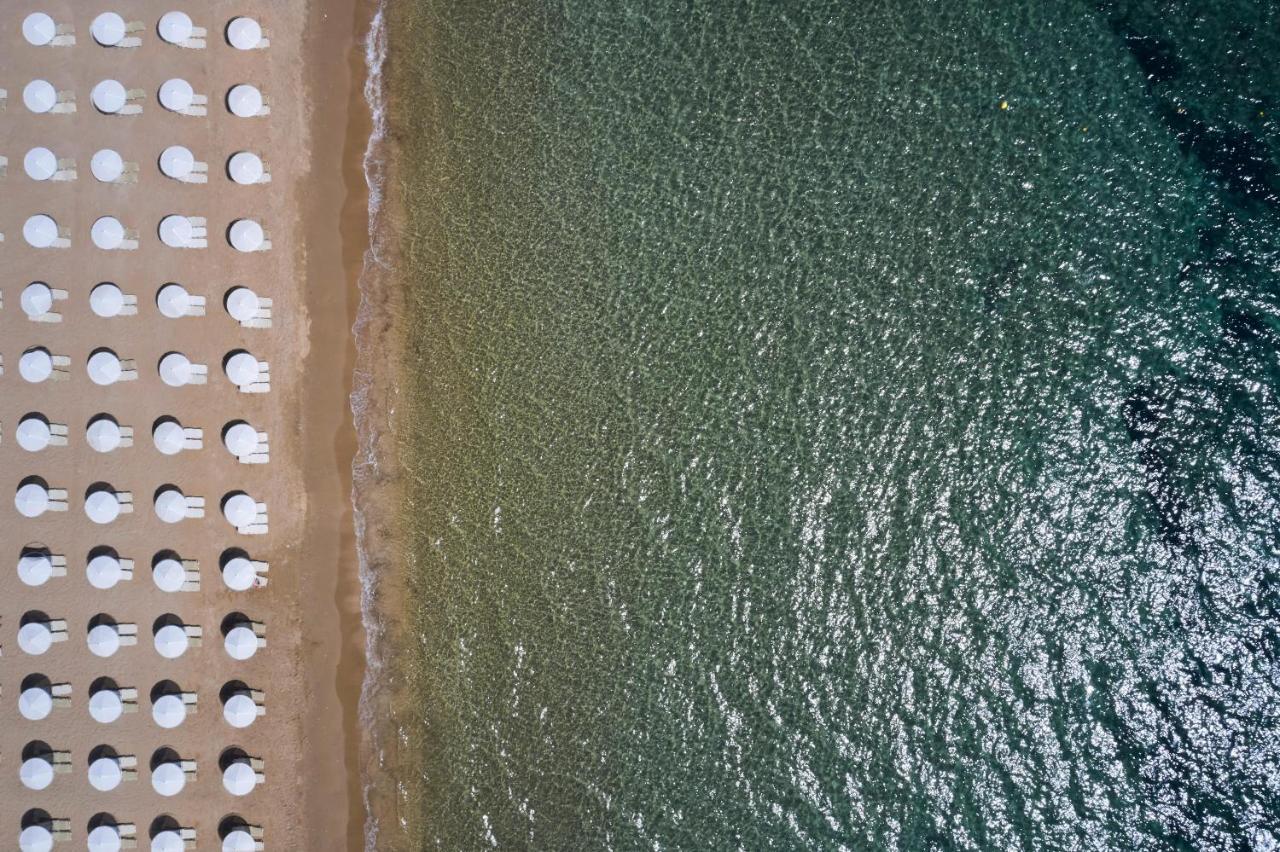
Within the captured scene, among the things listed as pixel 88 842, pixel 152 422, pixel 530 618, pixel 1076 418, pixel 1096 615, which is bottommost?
pixel 88 842

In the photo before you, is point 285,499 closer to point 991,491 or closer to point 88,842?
point 88,842

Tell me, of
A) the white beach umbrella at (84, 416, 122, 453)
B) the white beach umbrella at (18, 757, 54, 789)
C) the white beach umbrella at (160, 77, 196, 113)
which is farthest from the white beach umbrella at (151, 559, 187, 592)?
the white beach umbrella at (160, 77, 196, 113)

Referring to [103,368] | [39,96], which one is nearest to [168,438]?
[103,368]

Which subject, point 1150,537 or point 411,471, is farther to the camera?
point 411,471

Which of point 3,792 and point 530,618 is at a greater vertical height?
point 530,618

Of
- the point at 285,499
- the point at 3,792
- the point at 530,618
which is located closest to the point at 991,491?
the point at 530,618

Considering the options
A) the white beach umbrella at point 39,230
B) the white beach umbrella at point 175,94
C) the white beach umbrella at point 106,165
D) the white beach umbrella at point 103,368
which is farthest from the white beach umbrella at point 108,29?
the white beach umbrella at point 103,368

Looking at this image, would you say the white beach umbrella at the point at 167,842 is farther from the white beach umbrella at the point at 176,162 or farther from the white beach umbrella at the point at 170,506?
the white beach umbrella at the point at 176,162
